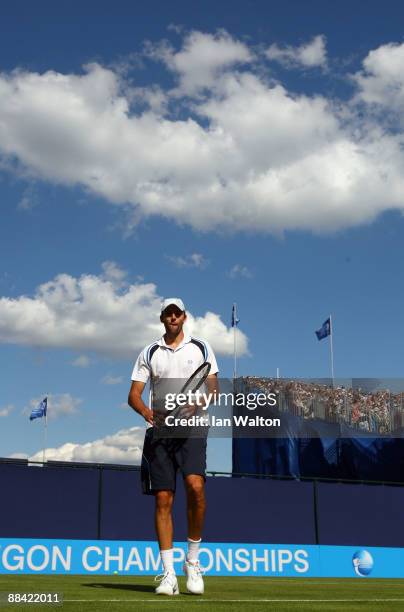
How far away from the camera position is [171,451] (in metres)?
5.30

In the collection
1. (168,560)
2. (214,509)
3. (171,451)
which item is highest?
(171,451)

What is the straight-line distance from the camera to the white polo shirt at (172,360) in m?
5.49

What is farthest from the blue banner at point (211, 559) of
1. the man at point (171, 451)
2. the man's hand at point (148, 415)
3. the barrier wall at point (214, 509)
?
the man's hand at point (148, 415)

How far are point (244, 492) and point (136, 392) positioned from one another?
1339cm

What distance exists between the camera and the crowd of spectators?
2948 centimetres

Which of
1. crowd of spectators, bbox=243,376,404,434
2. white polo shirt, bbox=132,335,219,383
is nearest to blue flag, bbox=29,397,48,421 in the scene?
crowd of spectators, bbox=243,376,404,434

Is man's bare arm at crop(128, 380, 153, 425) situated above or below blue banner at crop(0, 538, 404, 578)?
above

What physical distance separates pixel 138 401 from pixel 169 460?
1.63ft

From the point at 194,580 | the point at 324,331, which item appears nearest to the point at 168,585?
the point at 194,580

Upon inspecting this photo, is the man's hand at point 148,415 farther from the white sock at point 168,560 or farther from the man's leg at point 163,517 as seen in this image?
the white sock at point 168,560

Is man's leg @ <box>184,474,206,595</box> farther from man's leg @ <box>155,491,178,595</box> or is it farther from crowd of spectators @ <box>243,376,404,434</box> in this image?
crowd of spectators @ <box>243,376,404,434</box>

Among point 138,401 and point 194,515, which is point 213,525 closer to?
point 194,515

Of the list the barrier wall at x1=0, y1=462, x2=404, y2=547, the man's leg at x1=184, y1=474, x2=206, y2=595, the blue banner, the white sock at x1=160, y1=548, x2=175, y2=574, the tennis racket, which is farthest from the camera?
the barrier wall at x1=0, y1=462, x2=404, y2=547

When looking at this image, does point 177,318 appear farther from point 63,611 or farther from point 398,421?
point 398,421
